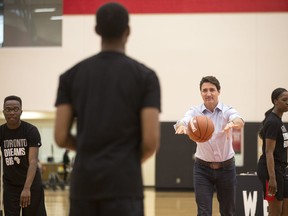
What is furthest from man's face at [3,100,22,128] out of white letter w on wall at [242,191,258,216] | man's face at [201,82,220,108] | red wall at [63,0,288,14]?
red wall at [63,0,288,14]

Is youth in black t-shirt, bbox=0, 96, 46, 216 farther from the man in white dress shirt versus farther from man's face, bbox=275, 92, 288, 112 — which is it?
man's face, bbox=275, 92, 288, 112

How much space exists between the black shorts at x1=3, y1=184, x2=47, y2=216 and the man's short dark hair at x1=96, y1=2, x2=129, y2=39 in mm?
3505

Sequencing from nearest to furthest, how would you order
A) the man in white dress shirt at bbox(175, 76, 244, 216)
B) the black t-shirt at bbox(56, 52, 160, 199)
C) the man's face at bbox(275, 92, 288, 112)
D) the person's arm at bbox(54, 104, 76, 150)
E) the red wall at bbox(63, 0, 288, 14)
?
the black t-shirt at bbox(56, 52, 160, 199) < the person's arm at bbox(54, 104, 76, 150) < the man in white dress shirt at bbox(175, 76, 244, 216) < the man's face at bbox(275, 92, 288, 112) < the red wall at bbox(63, 0, 288, 14)

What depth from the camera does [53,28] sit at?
57.3 ft

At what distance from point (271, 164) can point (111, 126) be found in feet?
12.2

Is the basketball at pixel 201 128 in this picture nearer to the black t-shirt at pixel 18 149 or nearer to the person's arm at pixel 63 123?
the black t-shirt at pixel 18 149

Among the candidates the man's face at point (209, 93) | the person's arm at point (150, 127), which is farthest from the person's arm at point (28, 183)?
the person's arm at point (150, 127)

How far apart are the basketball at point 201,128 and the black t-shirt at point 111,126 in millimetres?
2793

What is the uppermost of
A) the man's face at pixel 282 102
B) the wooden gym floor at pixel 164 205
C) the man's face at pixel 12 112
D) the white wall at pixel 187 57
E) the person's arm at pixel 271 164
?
the white wall at pixel 187 57

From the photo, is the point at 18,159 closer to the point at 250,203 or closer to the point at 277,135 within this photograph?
the point at 277,135

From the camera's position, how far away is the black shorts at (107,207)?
8.80ft

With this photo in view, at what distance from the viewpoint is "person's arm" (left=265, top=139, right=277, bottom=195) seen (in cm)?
599

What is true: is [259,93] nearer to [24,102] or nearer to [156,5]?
[156,5]

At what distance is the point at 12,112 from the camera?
230 inches
